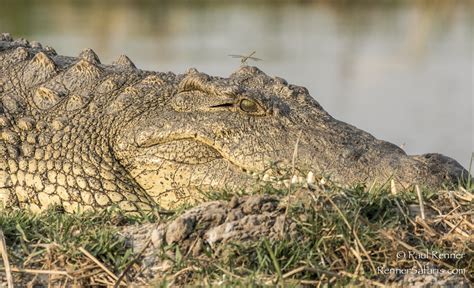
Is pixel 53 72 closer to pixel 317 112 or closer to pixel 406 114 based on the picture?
pixel 317 112

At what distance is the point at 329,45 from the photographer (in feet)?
63.6

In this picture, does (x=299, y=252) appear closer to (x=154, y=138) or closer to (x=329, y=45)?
(x=154, y=138)

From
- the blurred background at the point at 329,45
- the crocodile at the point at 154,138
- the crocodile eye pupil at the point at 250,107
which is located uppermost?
the crocodile eye pupil at the point at 250,107

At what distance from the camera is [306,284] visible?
339 cm

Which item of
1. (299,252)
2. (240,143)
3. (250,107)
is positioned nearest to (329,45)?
(250,107)

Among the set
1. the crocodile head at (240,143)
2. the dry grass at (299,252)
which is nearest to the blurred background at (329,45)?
the crocodile head at (240,143)

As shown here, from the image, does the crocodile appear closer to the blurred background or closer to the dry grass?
the dry grass

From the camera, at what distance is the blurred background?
41.6 feet

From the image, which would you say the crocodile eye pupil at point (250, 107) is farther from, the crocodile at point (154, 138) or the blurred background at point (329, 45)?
the blurred background at point (329, 45)

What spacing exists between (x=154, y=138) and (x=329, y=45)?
1424 centimetres

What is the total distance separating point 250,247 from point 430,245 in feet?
2.37

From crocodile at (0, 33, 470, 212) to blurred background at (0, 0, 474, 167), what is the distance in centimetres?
416

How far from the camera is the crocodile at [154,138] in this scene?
16.8 feet

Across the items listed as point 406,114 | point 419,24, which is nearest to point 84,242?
point 406,114
